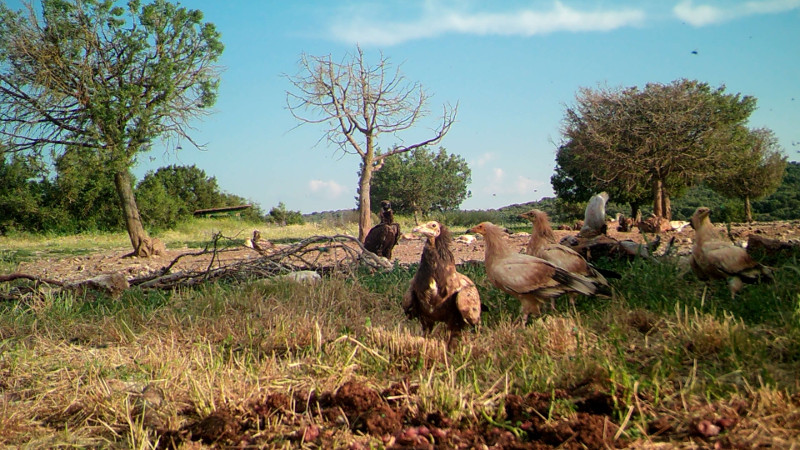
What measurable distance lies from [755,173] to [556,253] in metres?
33.6

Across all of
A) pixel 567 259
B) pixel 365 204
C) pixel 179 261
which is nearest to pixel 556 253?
pixel 567 259

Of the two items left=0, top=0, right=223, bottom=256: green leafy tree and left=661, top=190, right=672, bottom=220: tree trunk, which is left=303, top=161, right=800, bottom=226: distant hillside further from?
left=0, top=0, right=223, bottom=256: green leafy tree

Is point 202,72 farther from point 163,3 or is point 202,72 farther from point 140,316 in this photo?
point 140,316

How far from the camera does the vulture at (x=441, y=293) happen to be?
3908mm

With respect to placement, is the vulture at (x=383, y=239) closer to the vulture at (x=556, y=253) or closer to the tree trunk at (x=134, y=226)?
the vulture at (x=556, y=253)

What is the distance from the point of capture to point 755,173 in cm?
3322

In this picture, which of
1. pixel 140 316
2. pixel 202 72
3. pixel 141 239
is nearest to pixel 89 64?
pixel 202 72

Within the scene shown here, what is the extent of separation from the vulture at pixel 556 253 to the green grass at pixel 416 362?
0.76 feet

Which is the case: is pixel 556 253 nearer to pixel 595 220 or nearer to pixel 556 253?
pixel 556 253

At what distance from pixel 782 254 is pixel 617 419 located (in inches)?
155

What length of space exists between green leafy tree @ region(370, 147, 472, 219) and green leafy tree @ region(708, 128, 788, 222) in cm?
1950

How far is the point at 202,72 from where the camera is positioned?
1747 centimetres

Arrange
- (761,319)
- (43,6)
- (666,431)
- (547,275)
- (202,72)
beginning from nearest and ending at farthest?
(666,431), (761,319), (547,275), (43,6), (202,72)

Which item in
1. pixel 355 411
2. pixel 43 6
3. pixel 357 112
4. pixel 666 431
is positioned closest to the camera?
pixel 666 431
